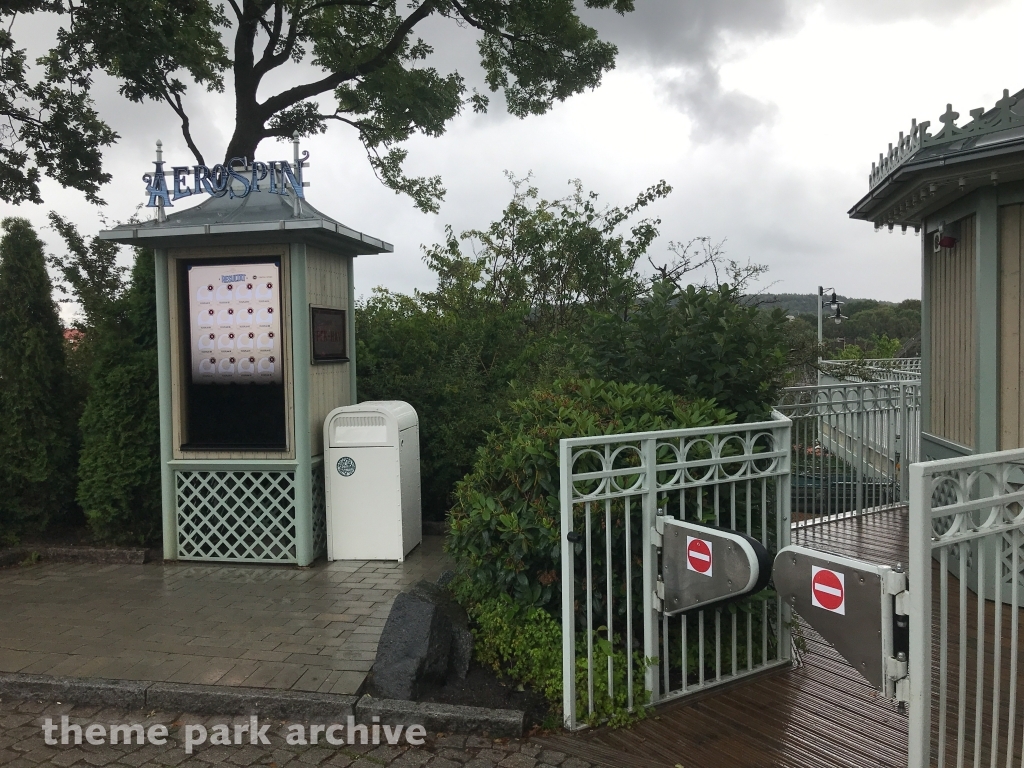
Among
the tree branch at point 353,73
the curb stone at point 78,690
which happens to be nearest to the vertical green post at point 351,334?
the curb stone at point 78,690

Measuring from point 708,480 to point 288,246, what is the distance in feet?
14.4

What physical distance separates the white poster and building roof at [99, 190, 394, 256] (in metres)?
0.28

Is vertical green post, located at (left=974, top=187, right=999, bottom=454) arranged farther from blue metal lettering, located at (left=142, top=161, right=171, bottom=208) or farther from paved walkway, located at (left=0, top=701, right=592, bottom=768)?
blue metal lettering, located at (left=142, top=161, right=171, bottom=208)

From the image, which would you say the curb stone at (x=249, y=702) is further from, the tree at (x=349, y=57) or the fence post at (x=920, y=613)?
the tree at (x=349, y=57)

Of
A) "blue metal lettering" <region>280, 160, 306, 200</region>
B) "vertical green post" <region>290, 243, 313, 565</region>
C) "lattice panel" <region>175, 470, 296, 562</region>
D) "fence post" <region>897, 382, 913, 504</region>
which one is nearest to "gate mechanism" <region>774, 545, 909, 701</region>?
"vertical green post" <region>290, 243, 313, 565</region>

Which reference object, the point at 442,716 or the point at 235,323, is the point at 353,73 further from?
the point at 442,716

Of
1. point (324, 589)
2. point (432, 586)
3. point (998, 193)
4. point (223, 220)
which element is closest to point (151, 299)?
point (223, 220)

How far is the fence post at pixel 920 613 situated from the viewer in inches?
105

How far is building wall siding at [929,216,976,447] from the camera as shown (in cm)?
643

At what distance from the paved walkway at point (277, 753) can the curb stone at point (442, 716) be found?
0.05 metres

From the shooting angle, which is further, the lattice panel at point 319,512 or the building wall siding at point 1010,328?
the lattice panel at point 319,512

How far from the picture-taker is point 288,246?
7.03 metres

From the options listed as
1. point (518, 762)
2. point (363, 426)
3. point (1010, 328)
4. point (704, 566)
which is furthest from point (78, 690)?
point (1010, 328)

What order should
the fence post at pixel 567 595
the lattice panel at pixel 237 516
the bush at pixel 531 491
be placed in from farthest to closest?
the lattice panel at pixel 237 516 < the bush at pixel 531 491 < the fence post at pixel 567 595
